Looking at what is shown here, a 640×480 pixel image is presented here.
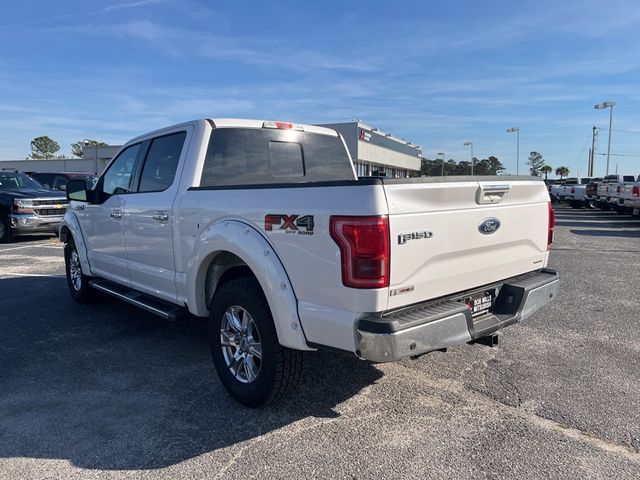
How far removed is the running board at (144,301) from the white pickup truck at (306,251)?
0.08ft

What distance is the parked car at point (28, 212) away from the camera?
1302 cm

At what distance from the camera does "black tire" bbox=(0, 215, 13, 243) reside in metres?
13.2

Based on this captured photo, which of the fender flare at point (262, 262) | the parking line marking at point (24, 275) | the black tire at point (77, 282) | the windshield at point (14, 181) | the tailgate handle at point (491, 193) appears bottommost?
the parking line marking at point (24, 275)

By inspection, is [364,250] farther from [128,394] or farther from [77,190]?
[77,190]

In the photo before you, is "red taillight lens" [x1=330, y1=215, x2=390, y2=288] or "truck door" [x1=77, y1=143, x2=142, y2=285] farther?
"truck door" [x1=77, y1=143, x2=142, y2=285]

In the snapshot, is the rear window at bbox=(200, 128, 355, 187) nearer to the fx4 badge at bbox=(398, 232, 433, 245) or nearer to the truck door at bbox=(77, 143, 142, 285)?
the truck door at bbox=(77, 143, 142, 285)

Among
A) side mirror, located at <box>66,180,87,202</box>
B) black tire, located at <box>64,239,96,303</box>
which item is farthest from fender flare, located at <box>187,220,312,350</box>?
black tire, located at <box>64,239,96,303</box>

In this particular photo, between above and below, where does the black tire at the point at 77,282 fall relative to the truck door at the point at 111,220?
below

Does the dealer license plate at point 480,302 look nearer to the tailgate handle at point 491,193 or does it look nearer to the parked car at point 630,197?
the tailgate handle at point 491,193

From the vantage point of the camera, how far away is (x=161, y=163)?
4734 millimetres

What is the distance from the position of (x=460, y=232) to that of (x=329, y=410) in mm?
1522

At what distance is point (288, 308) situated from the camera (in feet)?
10.3

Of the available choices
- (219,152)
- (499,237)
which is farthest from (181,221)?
(499,237)

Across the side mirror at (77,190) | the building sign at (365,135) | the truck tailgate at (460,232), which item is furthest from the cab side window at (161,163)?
the building sign at (365,135)
